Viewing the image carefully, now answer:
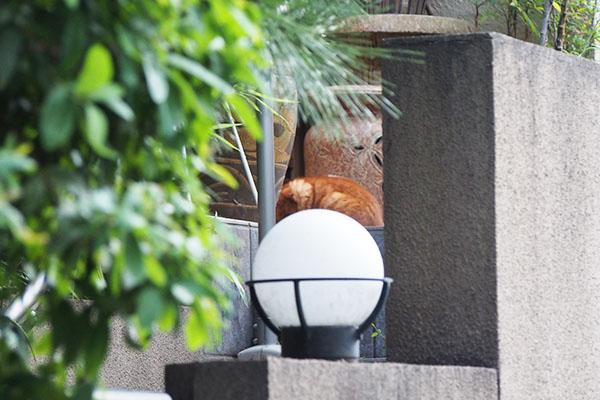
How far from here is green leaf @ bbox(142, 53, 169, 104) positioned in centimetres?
97

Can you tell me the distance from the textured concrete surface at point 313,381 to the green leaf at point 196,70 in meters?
0.58

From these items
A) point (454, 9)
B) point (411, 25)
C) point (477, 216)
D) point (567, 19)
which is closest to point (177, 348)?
point (477, 216)

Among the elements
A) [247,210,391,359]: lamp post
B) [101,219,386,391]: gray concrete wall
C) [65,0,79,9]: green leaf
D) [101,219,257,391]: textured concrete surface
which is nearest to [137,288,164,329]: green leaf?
[65,0,79,9]: green leaf

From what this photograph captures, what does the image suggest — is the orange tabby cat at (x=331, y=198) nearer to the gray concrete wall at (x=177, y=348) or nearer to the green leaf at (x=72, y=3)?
the gray concrete wall at (x=177, y=348)

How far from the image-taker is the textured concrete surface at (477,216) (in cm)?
216

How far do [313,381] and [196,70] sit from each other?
A: 730 millimetres

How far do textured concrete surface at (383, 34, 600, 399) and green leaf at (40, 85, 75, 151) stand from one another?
139 centimetres

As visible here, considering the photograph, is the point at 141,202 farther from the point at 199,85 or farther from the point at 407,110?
the point at 407,110

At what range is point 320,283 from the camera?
1.81 metres

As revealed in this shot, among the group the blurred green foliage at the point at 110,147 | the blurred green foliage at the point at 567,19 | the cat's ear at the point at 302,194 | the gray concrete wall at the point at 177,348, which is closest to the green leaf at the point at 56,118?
the blurred green foliage at the point at 110,147

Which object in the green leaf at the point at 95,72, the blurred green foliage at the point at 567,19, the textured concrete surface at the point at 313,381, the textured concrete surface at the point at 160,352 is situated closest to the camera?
the green leaf at the point at 95,72

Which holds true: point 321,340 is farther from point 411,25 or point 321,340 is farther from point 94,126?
point 411,25

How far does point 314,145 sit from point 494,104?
2.47 m

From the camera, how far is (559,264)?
2.40 metres
